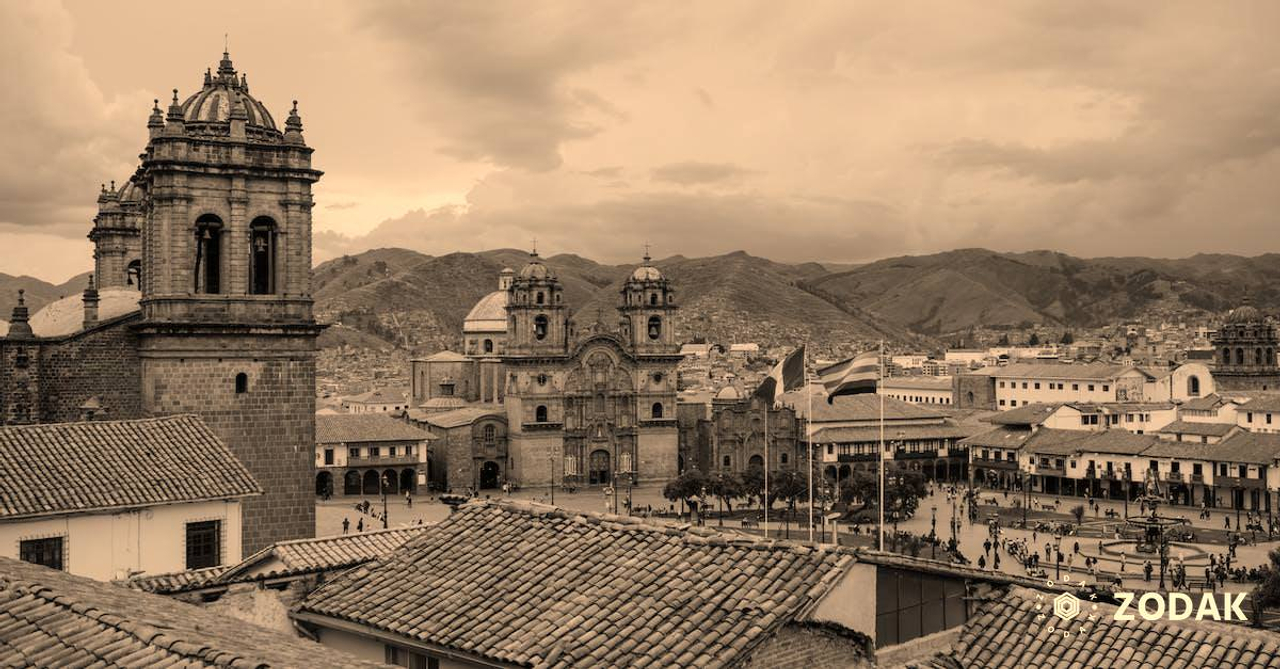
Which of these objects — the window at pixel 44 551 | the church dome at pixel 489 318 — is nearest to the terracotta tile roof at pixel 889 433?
the church dome at pixel 489 318

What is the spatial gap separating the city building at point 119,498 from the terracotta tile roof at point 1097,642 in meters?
13.4

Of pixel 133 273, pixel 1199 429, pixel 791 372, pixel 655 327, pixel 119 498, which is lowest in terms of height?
pixel 1199 429

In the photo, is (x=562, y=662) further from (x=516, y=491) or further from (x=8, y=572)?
(x=516, y=491)

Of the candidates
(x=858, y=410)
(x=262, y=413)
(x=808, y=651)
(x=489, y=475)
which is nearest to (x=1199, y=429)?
(x=858, y=410)

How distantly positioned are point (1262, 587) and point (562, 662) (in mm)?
29858

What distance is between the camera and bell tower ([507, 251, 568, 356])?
2862 inches

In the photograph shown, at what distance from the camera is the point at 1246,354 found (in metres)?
97.8

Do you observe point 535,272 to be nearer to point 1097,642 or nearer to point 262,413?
point 262,413

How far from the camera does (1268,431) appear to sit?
227 ft

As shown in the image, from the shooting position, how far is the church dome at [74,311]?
104 feet

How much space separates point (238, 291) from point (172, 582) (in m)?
13.5

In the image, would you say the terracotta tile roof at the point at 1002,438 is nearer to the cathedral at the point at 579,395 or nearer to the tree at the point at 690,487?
the cathedral at the point at 579,395

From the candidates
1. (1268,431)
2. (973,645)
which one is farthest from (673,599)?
(1268,431)

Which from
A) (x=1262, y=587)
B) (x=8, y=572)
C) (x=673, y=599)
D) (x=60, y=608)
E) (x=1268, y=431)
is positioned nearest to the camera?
(x=60, y=608)
